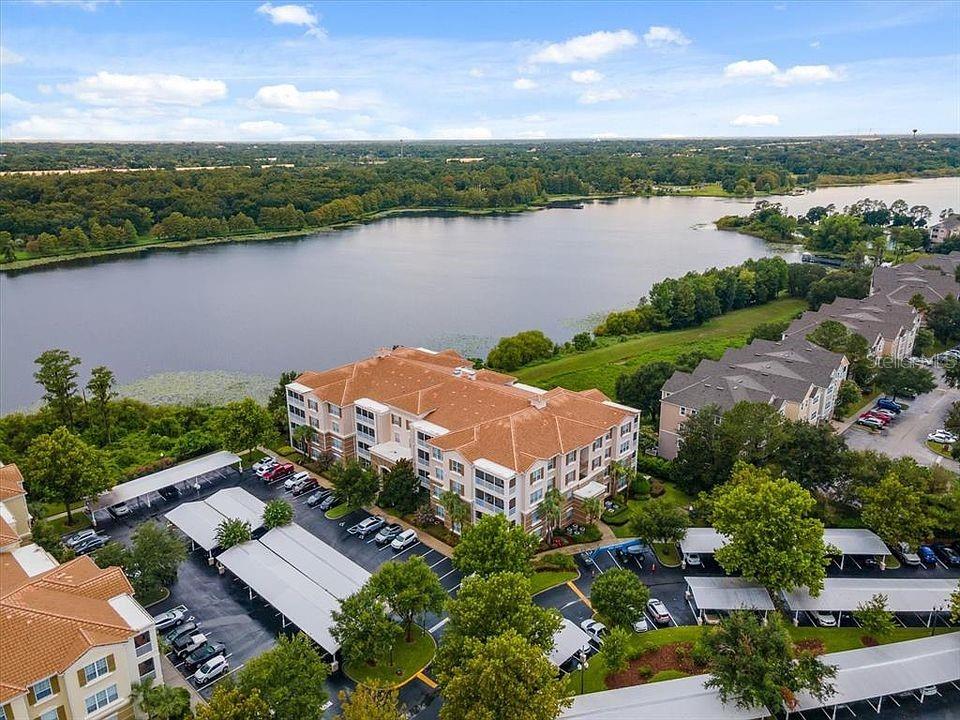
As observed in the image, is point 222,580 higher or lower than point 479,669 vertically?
lower

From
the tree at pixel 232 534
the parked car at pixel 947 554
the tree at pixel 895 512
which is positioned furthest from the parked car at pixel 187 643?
the parked car at pixel 947 554

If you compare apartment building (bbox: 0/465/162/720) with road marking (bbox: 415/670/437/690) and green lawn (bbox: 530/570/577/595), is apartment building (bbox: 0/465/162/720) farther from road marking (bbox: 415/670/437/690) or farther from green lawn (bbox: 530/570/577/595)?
green lawn (bbox: 530/570/577/595)

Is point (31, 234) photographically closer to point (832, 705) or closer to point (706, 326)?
point (706, 326)

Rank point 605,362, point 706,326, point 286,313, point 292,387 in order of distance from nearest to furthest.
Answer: point 292,387 < point 605,362 < point 706,326 < point 286,313

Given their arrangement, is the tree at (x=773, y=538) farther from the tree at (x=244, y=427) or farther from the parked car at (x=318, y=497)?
the tree at (x=244, y=427)

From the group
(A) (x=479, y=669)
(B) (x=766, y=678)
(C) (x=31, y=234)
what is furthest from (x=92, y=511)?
(C) (x=31, y=234)

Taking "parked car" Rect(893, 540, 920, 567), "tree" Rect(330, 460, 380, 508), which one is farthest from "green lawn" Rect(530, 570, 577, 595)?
"parked car" Rect(893, 540, 920, 567)

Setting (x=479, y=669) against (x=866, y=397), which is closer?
(x=479, y=669)

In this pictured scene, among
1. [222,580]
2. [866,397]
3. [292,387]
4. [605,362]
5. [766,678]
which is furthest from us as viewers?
[605,362]
